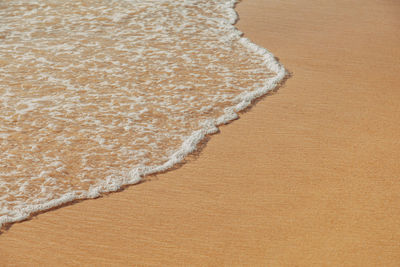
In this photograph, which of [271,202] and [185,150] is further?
[185,150]

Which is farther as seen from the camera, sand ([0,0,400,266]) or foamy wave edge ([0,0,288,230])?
foamy wave edge ([0,0,288,230])

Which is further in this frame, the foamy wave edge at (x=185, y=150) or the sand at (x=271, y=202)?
the foamy wave edge at (x=185, y=150)

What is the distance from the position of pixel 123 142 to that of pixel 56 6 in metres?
5.24

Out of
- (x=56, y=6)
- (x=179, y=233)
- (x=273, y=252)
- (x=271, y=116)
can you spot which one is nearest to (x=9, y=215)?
(x=179, y=233)

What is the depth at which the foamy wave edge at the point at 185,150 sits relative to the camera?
4230mm

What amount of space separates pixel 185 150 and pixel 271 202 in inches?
47.6

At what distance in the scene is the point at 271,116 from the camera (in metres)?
5.65

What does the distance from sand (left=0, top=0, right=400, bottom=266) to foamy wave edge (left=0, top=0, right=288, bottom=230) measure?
4.1 inches

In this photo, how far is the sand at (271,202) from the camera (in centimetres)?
367

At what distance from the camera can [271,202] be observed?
4223mm

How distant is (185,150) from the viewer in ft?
16.7

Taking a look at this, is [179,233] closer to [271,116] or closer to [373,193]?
[373,193]

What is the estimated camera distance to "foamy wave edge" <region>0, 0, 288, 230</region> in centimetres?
423

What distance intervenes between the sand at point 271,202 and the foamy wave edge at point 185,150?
0.10m
